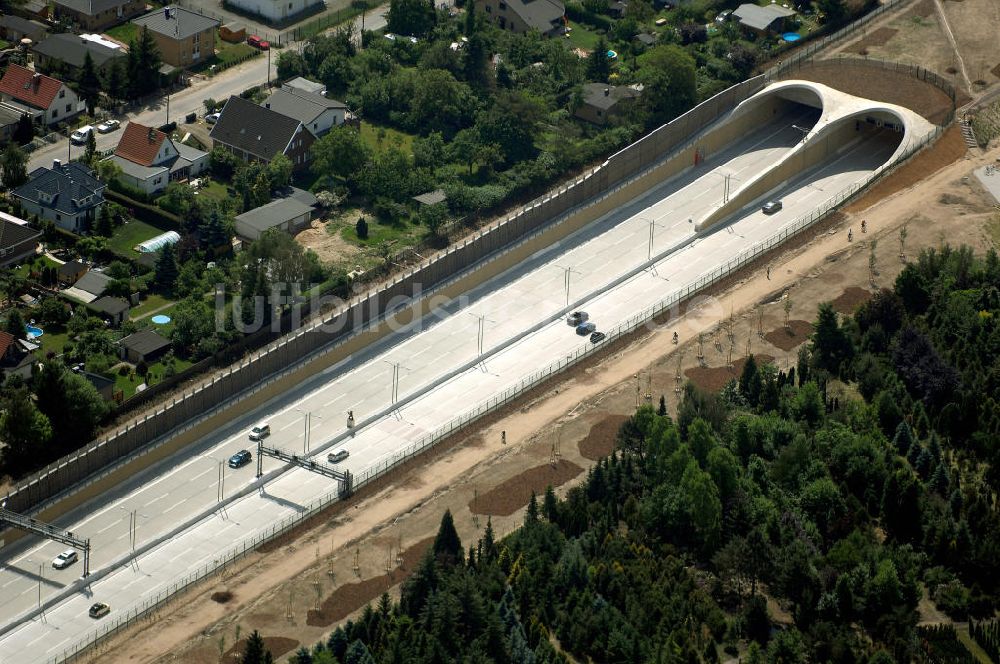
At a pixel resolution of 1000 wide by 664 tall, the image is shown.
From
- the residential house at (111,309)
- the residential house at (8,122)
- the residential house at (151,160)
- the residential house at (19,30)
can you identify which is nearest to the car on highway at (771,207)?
the residential house at (151,160)

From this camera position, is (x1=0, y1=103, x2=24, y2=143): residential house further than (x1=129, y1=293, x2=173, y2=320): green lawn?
Yes

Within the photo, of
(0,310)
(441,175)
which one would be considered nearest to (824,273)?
(441,175)

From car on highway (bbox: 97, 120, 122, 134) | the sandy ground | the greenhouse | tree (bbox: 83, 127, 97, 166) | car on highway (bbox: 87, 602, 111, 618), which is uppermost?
tree (bbox: 83, 127, 97, 166)

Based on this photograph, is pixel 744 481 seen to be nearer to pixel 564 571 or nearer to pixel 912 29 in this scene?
pixel 564 571

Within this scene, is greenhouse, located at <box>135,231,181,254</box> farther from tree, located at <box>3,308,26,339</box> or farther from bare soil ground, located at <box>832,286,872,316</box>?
bare soil ground, located at <box>832,286,872,316</box>

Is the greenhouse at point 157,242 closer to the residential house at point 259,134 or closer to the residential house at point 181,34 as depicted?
the residential house at point 259,134

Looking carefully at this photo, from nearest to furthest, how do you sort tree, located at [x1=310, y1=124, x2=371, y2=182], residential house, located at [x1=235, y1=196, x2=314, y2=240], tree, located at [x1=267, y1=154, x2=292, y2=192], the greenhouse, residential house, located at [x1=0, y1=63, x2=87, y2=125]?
the greenhouse → residential house, located at [x1=235, y1=196, x2=314, y2=240] → tree, located at [x1=267, y1=154, x2=292, y2=192] → tree, located at [x1=310, y1=124, x2=371, y2=182] → residential house, located at [x1=0, y1=63, x2=87, y2=125]

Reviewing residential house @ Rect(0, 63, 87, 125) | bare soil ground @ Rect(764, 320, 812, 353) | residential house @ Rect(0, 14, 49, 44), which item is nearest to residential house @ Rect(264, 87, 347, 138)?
residential house @ Rect(0, 63, 87, 125)
